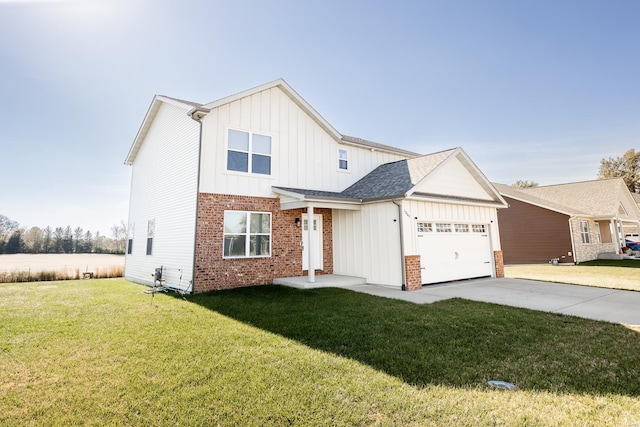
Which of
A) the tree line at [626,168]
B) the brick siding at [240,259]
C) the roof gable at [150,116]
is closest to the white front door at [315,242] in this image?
the brick siding at [240,259]

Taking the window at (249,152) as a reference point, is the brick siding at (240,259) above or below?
below

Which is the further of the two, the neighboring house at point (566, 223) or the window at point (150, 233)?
the neighboring house at point (566, 223)

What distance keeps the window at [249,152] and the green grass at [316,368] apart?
18.9ft

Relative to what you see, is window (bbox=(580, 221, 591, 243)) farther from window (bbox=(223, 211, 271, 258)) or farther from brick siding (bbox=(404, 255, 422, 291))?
window (bbox=(223, 211, 271, 258))

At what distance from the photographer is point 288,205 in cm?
1095

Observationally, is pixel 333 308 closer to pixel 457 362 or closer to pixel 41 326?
pixel 457 362

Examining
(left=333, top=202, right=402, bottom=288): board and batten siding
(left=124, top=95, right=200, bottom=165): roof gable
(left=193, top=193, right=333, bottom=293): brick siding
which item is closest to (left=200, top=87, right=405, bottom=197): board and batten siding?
(left=193, top=193, right=333, bottom=293): brick siding

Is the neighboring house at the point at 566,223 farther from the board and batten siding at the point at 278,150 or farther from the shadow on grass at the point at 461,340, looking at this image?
the shadow on grass at the point at 461,340

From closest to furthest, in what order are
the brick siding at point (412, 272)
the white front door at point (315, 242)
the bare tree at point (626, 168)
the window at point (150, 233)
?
the brick siding at point (412, 272), the white front door at point (315, 242), the window at point (150, 233), the bare tree at point (626, 168)

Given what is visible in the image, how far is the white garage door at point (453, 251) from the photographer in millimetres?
10953

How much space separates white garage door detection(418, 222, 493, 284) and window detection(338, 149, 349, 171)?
479 cm

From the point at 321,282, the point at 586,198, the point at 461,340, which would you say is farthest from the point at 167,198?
the point at 586,198

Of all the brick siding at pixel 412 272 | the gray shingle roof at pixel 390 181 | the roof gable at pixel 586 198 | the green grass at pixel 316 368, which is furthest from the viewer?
the roof gable at pixel 586 198

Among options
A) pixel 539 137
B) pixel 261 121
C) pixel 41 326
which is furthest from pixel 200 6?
pixel 539 137
